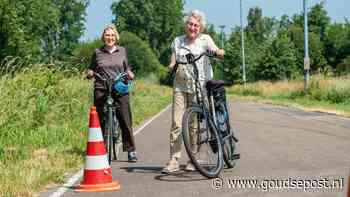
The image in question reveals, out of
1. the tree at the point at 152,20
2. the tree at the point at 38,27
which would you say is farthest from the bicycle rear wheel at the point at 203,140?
the tree at the point at 152,20

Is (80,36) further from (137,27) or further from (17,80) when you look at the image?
(17,80)

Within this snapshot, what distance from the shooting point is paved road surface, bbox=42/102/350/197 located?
6816mm

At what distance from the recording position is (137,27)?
11194 cm

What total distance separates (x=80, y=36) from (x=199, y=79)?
91261mm

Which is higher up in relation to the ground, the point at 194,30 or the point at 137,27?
the point at 137,27

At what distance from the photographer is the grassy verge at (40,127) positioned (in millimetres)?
8078

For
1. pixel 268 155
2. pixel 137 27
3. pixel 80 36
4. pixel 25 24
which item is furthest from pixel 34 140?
pixel 137 27

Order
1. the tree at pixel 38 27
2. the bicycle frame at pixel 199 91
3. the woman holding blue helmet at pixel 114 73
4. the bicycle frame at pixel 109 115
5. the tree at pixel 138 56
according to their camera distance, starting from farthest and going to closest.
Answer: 1. the tree at pixel 138 56
2. the tree at pixel 38 27
3. the woman holding blue helmet at pixel 114 73
4. the bicycle frame at pixel 109 115
5. the bicycle frame at pixel 199 91

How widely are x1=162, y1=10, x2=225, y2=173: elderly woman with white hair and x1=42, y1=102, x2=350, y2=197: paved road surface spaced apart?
329 millimetres

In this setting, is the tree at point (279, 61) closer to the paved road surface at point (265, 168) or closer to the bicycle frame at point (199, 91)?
the paved road surface at point (265, 168)

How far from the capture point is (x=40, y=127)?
13.4 metres

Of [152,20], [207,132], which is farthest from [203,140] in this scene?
[152,20]

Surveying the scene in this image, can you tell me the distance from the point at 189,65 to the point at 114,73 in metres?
1.86

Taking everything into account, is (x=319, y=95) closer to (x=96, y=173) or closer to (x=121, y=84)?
(x=121, y=84)
